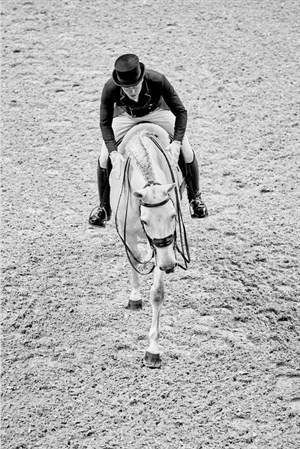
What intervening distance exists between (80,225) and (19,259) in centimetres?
103

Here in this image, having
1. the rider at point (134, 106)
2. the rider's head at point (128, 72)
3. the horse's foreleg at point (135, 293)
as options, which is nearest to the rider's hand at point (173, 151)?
the rider at point (134, 106)

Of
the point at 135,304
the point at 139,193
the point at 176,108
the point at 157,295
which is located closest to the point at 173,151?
the point at 176,108

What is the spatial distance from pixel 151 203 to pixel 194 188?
7.09 feet

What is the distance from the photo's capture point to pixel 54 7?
16.5 meters

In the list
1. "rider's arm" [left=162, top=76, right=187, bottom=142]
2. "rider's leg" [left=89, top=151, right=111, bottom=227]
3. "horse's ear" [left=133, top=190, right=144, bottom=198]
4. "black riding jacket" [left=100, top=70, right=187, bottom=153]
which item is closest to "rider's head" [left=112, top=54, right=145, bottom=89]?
"black riding jacket" [left=100, top=70, right=187, bottom=153]

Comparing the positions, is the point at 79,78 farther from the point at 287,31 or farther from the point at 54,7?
the point at 287,31

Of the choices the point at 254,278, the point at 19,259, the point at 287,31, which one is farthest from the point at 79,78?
the point at 254,278

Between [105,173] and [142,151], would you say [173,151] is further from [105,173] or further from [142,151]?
[105,173]

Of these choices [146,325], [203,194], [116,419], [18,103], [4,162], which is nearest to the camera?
[116,419]

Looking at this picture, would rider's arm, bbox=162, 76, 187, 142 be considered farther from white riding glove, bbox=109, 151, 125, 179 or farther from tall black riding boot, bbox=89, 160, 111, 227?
tall black riding boot, bbox=89, 160, 111, 227

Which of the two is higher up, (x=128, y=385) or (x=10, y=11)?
(x=10, y=11)

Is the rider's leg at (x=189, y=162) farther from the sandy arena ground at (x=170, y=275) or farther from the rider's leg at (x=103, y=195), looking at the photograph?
the sandy arena ground at (x=170, y=275)

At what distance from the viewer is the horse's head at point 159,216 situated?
22.5 ft

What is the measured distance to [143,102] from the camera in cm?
795
